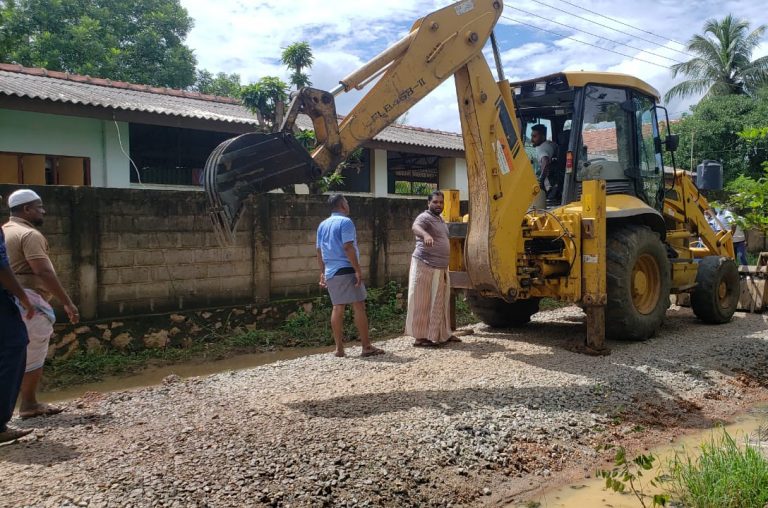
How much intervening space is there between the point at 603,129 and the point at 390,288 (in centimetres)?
431

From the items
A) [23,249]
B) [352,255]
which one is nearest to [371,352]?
[352,255]

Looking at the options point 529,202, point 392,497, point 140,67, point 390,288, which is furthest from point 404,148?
point 140,67

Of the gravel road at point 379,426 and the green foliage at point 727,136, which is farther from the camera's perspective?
the green foliage at point 727,136

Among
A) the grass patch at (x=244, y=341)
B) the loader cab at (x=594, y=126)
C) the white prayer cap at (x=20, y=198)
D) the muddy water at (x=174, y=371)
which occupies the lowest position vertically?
the muddy water at (x=174, y=371)

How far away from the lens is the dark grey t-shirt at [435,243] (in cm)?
648

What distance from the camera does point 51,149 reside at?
1018 cm

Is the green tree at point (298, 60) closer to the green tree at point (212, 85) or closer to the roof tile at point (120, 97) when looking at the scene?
the roof tile at point (120, 97)

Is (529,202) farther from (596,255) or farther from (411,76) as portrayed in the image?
(411,76)

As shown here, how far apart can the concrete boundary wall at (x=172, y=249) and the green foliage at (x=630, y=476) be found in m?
5.48

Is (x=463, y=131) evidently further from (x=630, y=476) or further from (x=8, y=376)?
(x=8, y=376)

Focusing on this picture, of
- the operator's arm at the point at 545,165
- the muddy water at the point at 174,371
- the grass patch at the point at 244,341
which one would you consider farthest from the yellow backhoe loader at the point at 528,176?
the muddy water at the point at 174,371

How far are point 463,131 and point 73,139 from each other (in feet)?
24.2

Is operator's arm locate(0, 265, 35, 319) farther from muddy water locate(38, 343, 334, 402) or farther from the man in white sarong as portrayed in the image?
the man in white sarong

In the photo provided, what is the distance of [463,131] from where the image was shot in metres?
6.18
